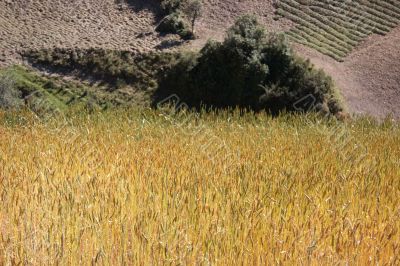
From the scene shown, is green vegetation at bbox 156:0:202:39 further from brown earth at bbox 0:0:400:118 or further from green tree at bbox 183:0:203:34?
brown earth at bbox 0:0:400:118

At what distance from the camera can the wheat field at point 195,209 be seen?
2.22 m

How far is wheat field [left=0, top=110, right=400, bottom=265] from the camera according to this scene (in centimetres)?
222

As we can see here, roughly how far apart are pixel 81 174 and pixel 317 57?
18637mm

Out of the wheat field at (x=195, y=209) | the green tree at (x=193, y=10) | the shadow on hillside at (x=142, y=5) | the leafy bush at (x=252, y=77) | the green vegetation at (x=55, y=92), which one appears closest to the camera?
the wheat field at (x=195, y=209)

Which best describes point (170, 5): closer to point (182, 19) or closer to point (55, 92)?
point (182, 19)

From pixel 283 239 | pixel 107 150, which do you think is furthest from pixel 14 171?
pixel 283 239

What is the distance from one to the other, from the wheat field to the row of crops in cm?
1874

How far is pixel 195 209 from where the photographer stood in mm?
2639

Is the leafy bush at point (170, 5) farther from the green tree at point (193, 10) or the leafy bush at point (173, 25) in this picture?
the leafy bush at point (173, 25)

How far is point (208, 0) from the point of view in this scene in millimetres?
24625

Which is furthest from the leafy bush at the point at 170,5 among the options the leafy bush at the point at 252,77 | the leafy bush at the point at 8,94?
the leafy bush at the point at 8,94

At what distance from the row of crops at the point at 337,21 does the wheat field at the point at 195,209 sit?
1874cm

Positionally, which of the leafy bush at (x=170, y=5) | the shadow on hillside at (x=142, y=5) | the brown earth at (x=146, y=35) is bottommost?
the brown earth at (x=146, y=35)

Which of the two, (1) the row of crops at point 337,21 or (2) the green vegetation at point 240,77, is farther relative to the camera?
(1) the row of crops at point 337,21
